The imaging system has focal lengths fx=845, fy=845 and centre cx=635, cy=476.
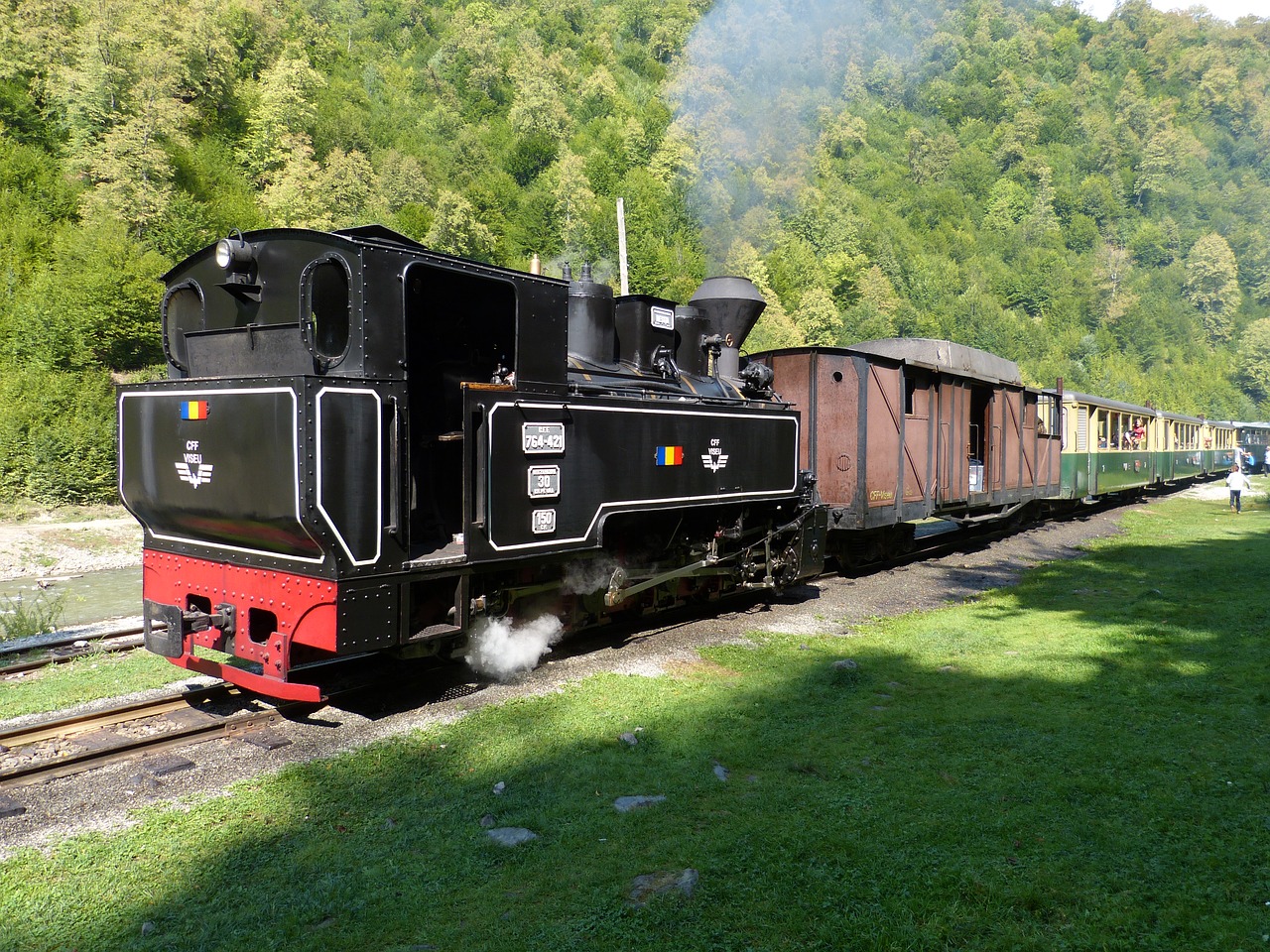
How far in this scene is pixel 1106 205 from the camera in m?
132

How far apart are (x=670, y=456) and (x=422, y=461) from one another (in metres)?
2.38

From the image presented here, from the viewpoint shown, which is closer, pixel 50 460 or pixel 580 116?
pixel 50 460

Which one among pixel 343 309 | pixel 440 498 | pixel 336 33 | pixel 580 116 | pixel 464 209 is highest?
pixel 336 33

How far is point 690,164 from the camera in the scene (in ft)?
242

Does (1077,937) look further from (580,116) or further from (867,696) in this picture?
(580,116)

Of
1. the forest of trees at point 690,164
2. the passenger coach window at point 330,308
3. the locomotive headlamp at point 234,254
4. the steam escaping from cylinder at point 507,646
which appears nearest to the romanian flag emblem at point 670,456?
the steam escaping from cylinder at point 507,646

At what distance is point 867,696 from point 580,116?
3772 inches

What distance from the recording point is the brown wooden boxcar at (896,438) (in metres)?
12.1

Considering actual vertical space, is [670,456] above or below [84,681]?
above

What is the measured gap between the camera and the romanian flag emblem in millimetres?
7871

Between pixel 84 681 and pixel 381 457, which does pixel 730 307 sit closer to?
pixel 381 457

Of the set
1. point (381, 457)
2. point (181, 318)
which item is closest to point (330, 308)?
point (381, 457)

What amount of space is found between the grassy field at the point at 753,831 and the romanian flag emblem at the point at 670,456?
2004mm

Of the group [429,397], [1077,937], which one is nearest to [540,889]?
[1077,937]
